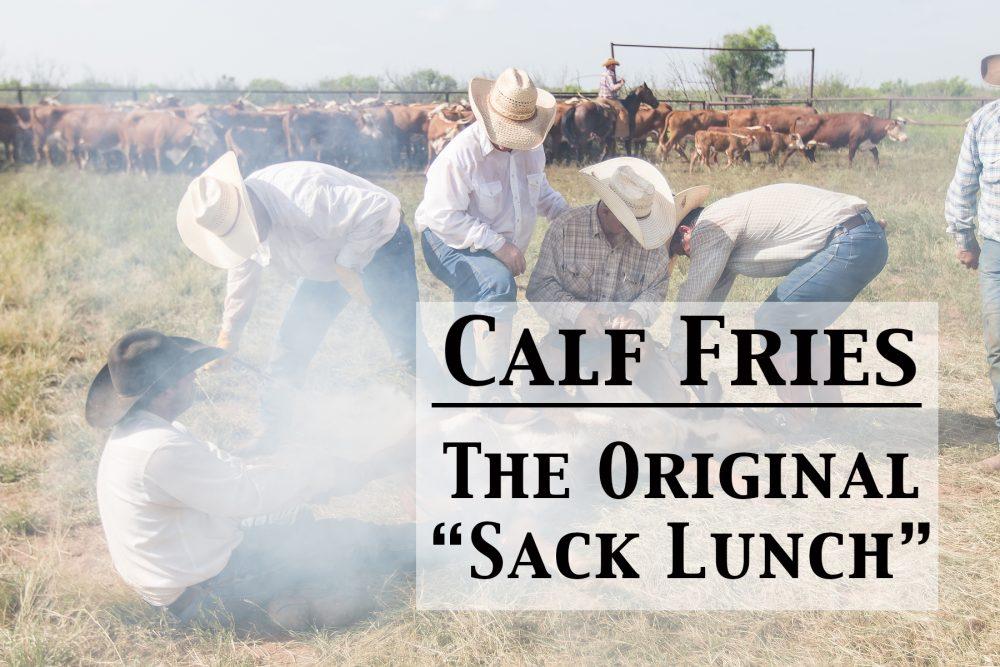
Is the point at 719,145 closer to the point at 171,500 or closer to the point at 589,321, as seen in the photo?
the point at 589,321

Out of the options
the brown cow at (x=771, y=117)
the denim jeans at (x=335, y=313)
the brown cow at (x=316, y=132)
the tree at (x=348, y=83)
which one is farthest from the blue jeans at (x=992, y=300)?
the tree at (x=348, y=83)

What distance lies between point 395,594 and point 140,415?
1.09 metres

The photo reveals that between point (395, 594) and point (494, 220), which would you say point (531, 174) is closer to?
point (494, 220)

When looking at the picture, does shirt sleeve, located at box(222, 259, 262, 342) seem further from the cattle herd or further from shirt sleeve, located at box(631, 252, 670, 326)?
the cattle herd

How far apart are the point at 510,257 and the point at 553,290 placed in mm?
313

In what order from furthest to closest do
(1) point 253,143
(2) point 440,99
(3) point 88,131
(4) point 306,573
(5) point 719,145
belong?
1. (2) point 440,99
2. (3) point 88,131
3. (5) point 719,145
4. (1) point 253,143
5. (4) point 306,573

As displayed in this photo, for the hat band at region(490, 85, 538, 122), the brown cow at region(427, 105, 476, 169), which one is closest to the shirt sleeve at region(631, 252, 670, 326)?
the hat band at region(490, 85, 538, 122)

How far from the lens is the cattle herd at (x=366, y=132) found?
15867 mm

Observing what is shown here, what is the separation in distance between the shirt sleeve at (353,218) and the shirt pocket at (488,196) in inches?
14.8

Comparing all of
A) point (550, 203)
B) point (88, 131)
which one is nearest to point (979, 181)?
point (550, 203)

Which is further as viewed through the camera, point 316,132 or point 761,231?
point 316,132

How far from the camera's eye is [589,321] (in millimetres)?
3975

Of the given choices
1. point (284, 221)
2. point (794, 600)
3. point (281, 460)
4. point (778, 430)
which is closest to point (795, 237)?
point (778, 430)

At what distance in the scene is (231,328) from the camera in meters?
3.95
